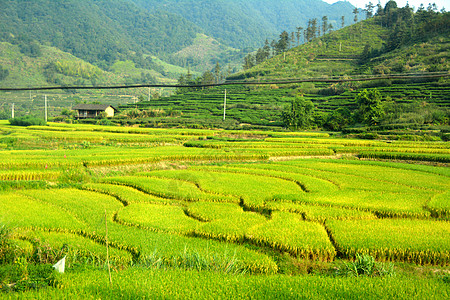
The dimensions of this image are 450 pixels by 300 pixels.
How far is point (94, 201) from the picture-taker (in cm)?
1188

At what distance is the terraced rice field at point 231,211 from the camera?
786cm

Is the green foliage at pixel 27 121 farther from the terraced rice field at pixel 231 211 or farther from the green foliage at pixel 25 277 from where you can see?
the green foliage at pixel 25 277

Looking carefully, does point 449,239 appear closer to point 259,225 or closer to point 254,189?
point 259,225

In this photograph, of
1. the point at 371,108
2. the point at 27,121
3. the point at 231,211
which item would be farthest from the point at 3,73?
the point at 231,211

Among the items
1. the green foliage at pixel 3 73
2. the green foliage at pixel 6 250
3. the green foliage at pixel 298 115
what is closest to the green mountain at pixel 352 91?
the green foliage at pixel 298 115

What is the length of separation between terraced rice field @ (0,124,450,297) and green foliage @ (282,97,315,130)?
31368 millimetres

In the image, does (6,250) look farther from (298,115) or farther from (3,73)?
(3,73)

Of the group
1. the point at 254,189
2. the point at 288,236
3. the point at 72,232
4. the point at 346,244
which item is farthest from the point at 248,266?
the point at 254,189

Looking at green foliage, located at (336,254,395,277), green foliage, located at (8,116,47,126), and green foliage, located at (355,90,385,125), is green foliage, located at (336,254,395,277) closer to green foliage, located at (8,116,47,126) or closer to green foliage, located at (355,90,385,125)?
green foliage, located at (355,90,385,125)

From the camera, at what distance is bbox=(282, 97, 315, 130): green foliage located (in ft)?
170

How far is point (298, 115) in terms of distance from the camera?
52.1 m

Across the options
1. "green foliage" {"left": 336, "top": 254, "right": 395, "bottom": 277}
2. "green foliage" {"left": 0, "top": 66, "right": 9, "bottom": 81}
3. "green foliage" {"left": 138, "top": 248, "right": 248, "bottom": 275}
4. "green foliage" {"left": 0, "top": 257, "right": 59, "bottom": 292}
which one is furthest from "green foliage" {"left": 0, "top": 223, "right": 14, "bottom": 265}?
"green foliage" {"left": 0, "top": 66, "right": 9, "bottom": 81}

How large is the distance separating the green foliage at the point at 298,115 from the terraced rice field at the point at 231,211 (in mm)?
31368

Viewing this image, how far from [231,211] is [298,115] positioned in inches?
1724
